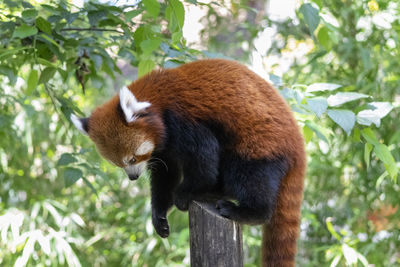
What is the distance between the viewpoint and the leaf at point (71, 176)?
208 cm

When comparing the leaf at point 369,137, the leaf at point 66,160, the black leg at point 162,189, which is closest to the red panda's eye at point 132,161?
the black leg at point 162,189

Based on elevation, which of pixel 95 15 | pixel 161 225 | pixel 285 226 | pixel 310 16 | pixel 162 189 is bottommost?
pixel 161 225

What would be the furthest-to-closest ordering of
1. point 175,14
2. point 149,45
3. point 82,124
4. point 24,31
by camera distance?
point 82,124
point 24,31
point 149,45
point 175,14

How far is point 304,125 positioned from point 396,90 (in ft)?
4.24

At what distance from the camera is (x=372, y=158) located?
11.2 ft

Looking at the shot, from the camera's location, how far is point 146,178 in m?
2.46

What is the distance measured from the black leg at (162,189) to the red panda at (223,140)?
0.60 ft

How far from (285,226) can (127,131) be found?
2.53 feet

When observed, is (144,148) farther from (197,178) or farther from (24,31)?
(24,31)

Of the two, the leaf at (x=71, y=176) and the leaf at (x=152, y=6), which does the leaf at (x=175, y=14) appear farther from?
the leaf at (x=71, y=176)

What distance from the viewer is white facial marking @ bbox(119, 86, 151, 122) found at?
1.98m

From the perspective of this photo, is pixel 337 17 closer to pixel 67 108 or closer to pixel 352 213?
pixel 352 213

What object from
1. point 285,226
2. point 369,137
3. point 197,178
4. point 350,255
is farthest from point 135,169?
point 350,255

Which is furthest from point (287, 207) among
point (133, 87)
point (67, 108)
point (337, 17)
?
point (337, 17)
